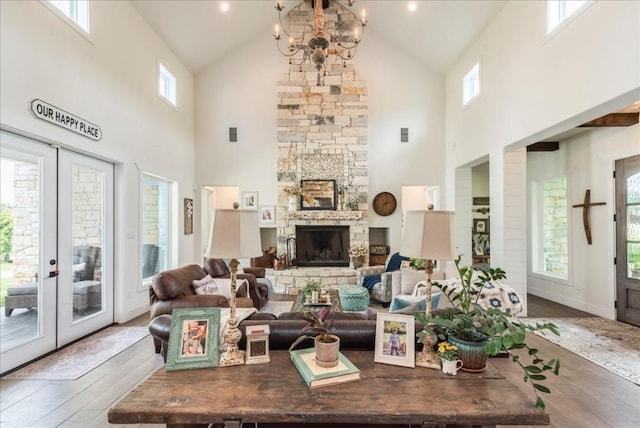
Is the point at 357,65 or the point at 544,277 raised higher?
the point at 357,65

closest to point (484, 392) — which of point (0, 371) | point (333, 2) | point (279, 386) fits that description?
point (279, 386)

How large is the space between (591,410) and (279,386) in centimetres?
264

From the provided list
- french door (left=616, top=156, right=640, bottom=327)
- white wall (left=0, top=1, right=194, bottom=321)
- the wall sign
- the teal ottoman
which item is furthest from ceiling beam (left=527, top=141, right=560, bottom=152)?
the wall sign

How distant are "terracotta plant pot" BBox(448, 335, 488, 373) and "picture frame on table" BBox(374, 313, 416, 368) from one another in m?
0.23

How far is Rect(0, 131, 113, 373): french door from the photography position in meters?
3.12

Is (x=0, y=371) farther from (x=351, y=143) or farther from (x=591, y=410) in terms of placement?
(x=351, y=143)

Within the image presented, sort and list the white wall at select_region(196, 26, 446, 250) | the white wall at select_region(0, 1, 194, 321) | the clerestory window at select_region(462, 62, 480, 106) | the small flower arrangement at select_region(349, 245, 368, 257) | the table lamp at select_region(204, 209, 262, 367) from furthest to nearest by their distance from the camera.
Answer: the white wall at select_region(196, 26, 446, 250)
the small flower arrangement at select_region(349, 245, 368, 257)
the clerestory window at select_region(462, 62, 480, 106)
the white wall at select_region(0, 1, 194, 321)
the table lamp at select_region(204, 209, 262, 367)

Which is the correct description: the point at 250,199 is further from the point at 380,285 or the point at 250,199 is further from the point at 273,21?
the point at 273,21

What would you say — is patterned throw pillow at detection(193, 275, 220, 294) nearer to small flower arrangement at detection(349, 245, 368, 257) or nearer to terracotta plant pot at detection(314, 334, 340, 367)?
terracotta plant pot at detection(314, 334, 340, 367)

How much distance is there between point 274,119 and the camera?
23.8ft

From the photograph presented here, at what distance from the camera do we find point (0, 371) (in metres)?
2.92

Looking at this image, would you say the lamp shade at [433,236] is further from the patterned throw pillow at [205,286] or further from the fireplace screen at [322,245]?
the fireplace screen at [322,245]

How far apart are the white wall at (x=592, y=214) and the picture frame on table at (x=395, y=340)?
16.7ft

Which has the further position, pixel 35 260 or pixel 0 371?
pixel 35 260
